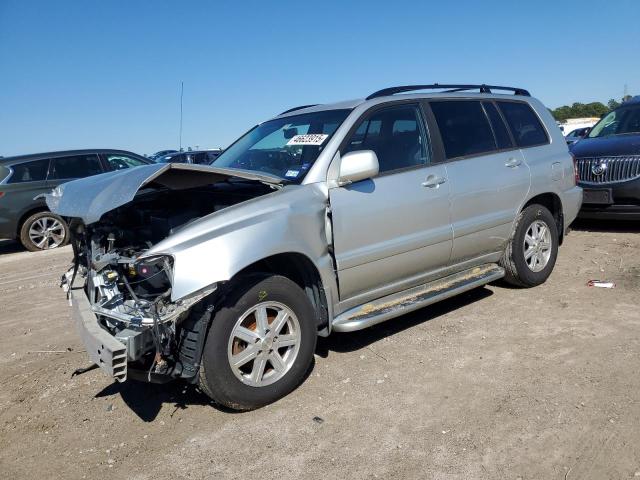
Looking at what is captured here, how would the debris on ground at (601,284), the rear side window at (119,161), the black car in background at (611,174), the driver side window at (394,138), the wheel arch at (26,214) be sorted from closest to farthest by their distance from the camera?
the driver side window at (394,138) < the debris on ground at (601,284) < the black car in background at (611,174) < the wheel arch at (26,214) < the rear side window at (119,161)

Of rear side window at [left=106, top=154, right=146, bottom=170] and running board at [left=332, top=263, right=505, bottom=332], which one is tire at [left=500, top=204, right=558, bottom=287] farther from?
rear side window at [left=106, top=154, right=146, bottom=170]

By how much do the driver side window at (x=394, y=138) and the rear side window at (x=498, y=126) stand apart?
0.95 m

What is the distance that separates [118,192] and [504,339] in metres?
2.97

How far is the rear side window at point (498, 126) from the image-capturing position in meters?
4.88

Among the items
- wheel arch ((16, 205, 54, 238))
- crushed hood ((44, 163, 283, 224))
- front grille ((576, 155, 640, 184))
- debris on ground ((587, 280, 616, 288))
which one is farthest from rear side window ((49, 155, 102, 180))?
debris on ground ((587, 280, 616, 288))

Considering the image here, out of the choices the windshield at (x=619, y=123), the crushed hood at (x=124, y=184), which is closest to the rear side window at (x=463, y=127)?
the crushed hood at (x=124, y=184)

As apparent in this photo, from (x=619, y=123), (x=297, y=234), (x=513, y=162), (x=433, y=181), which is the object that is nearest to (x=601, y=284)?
(x=513, y=162)

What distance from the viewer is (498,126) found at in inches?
194

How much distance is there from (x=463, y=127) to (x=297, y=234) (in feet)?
6.86

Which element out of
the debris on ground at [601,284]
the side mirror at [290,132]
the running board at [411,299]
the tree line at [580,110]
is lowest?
the debris on ground at [601,284]

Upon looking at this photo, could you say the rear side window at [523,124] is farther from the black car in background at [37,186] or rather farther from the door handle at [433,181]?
the black car in background at [37,186]

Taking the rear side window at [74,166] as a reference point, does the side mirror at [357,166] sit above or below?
below

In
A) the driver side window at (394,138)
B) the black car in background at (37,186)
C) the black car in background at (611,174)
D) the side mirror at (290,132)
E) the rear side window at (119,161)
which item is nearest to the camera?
the driver side window at (394,138)

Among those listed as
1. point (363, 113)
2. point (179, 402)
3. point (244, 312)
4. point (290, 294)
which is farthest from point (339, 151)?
point (179, 402)
